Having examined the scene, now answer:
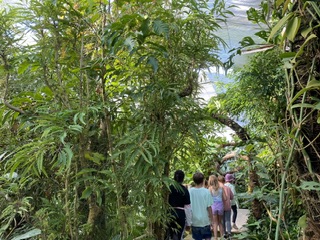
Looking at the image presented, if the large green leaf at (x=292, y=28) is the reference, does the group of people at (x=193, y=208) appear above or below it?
below

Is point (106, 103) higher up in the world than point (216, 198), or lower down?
higher up

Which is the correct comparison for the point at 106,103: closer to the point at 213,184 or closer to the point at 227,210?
the point at 213,184

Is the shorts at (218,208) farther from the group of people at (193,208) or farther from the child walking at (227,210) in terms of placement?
the group of people at (193,208)

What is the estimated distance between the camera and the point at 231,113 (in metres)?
4.32

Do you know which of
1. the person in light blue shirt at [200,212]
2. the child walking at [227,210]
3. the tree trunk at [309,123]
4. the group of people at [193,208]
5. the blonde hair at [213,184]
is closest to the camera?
the tree trunk at [309,123]

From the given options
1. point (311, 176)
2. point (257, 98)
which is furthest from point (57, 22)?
point (257, 98)

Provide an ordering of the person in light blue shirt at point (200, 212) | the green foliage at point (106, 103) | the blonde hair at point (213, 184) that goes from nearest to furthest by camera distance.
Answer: the green foliage at point (106, 103) → the person in light blue shirt at point (200, 212) → the blonde hair at point (213, 184)

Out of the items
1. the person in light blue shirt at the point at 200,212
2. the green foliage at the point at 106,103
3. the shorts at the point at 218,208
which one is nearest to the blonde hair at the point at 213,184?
the shorts at the point at 218,208

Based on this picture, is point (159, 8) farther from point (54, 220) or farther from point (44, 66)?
point (54, 220)

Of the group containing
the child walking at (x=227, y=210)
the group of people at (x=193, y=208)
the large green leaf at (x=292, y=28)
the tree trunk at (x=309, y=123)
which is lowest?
the child walking at (x=227, y=210)

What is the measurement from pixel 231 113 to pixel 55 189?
3011 mm

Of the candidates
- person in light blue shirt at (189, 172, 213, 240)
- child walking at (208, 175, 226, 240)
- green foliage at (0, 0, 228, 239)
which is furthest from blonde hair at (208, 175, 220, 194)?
green foliage at (0, 0, 228, 239)

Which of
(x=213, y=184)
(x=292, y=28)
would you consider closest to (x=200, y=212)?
(x=213, y=184)

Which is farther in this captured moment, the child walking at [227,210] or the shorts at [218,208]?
the child walking at [227,210]
